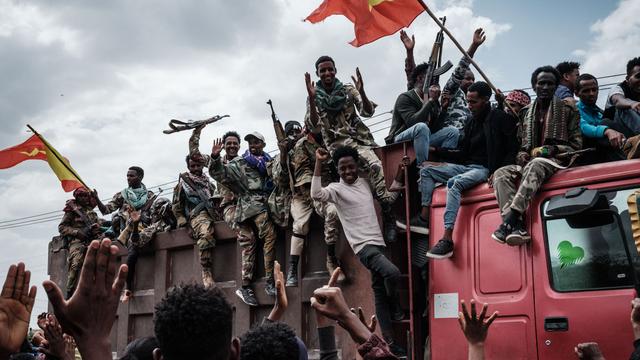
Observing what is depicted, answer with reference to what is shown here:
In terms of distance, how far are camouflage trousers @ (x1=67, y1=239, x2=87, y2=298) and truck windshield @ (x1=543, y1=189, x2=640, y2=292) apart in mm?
5745

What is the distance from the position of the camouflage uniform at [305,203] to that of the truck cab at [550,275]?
100cm

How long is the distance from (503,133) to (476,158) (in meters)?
0.27

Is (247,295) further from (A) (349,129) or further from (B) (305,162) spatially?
(A) (349,129)

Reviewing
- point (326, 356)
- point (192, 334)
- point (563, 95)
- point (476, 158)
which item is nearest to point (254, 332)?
point (192, 334)

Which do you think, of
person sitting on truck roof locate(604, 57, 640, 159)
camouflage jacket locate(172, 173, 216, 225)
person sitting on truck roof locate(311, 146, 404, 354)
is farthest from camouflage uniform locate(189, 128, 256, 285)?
person sitting on truck roof locate(604, 57, 640, 159)

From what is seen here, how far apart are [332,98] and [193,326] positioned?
14.1ft

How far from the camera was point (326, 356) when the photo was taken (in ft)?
8.75

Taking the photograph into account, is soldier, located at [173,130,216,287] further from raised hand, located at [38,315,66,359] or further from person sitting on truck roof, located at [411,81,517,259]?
raised hand, located at [38,315,66,359]

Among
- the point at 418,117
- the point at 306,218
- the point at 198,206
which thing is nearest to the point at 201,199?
the point at 198,206

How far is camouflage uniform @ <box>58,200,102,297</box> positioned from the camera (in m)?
7.93

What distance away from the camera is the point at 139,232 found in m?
7.07

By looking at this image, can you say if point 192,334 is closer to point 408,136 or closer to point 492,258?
point 492,258

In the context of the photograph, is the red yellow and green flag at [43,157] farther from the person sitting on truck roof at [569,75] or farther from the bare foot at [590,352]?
the bare foot at [590,352]

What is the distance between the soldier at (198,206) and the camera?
6207 millimetres
